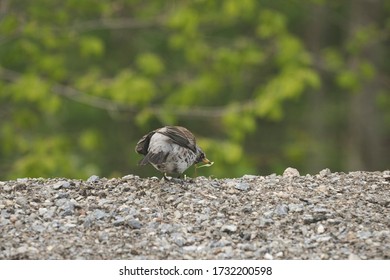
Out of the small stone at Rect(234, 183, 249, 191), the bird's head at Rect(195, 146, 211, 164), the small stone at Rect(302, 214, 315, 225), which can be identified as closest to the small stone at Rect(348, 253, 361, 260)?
the small stone at Rect(302, 214, 315, 225)

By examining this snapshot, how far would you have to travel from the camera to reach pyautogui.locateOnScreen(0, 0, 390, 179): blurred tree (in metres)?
17.0

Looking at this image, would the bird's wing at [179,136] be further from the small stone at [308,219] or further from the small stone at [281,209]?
the small stone at [308,219]

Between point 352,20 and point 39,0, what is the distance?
26.0 feet

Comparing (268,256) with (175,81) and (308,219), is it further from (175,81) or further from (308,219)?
(175,81)

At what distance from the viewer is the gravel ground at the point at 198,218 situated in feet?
21.4

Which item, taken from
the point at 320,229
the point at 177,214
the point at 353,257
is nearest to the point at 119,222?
the point at 177,214

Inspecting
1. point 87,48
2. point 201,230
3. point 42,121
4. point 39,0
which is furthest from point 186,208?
point 42,121

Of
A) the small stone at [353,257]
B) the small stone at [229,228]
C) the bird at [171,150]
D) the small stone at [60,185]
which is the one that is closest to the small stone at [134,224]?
the small stone at [229,228]

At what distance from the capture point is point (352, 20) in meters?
22.4

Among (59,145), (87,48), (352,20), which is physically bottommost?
(59,145)

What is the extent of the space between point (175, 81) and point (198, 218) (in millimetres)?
13149

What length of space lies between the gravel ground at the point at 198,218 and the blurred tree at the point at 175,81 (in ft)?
17.3

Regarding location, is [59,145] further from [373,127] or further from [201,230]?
[201,230]

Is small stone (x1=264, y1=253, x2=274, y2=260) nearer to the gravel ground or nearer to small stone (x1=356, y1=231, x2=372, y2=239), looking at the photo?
the gravel ground
